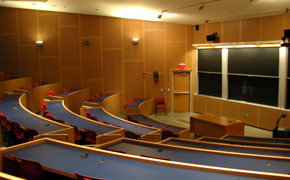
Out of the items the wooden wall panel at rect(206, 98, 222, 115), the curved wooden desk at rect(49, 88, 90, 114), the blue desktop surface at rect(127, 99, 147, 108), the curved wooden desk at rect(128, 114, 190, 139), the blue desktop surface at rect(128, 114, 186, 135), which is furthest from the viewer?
the wooden wall panel at rect(206, 98, 222, 115)

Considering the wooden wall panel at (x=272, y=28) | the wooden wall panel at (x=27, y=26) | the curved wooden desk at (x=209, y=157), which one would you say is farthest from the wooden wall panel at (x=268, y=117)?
the wooden wall panel at (x=27, y=26)

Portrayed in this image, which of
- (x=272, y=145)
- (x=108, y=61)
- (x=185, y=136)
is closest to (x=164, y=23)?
(x=108, y=61)

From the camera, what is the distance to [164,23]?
41.4ft

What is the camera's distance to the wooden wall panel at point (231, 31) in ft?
35.3

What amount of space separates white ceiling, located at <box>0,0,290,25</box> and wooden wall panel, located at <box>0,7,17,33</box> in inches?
15.5

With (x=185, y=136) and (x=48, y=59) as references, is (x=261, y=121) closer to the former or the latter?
(x=185, y=136)

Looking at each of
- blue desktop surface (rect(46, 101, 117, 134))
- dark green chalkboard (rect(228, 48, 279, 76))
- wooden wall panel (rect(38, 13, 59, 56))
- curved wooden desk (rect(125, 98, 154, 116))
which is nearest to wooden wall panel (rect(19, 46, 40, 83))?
wooden wall panel (rect(38, 13, 59, 56))

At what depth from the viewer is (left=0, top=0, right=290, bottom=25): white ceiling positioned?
8.18 meters

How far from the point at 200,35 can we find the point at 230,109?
3472 mm

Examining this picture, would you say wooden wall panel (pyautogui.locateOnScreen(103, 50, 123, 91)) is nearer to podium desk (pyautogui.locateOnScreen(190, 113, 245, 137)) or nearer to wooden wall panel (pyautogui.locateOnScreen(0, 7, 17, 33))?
wooden wall panel (pyautogui.locateOnScreen(0, 7, 17, 33))

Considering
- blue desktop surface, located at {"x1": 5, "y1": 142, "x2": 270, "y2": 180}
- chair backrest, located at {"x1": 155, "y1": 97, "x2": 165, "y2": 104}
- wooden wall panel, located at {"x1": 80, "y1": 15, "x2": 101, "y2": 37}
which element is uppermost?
wooden wall panel, located at {"x1": 80, "y1": 15, "x2": 101, "y2": 37}

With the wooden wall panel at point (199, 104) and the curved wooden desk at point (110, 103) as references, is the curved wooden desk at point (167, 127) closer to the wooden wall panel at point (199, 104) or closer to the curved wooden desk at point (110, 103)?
the curved wooden desk at point (110, 103)

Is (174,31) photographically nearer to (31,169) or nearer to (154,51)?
(154,51)

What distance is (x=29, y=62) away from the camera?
12.2m
